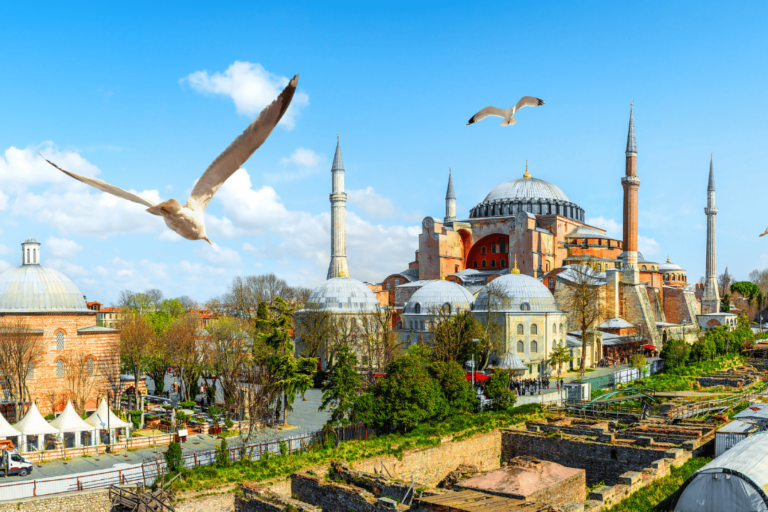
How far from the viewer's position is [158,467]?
14.8 m

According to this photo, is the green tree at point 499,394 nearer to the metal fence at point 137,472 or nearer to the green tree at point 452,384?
the green tree at point 452,384

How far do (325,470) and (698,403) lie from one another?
13924mm

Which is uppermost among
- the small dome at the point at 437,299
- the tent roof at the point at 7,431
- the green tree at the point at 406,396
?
the small dome at the point at 437,299

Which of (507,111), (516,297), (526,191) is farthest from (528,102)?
(526,191)

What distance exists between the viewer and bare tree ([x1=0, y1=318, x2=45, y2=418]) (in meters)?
22.4

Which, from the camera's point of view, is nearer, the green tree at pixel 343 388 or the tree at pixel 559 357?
the green tree at pixel 343 388

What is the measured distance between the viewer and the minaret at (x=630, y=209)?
144 feet

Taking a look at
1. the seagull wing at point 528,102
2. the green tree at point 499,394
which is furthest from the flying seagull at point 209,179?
the green tree at point 499,394

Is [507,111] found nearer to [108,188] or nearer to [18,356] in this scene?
[108,188]

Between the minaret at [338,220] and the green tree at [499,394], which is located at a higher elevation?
the minaret at [338,220]

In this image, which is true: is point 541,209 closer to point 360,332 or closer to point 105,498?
point 360,332

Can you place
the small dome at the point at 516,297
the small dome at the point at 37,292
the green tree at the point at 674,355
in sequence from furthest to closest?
the small dome at the point at 516,297, the green tree at the point at 674,355, the small dome at the point at 37,292

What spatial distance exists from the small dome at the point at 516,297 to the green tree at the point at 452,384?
13463 millimetres

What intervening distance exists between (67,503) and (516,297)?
85.1ft
